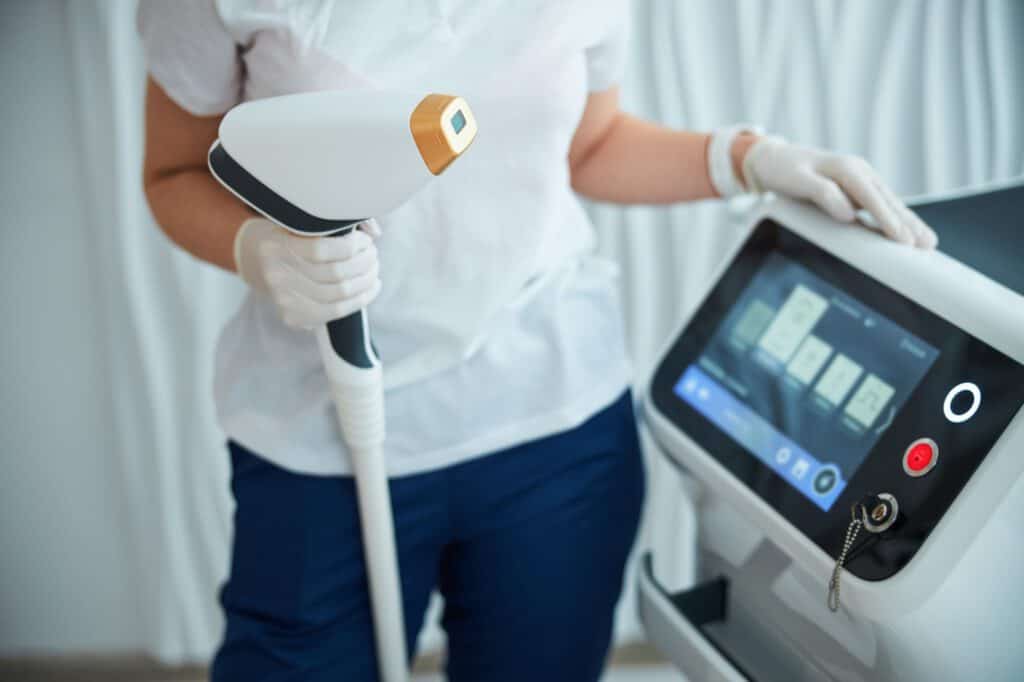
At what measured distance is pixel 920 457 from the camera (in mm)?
690

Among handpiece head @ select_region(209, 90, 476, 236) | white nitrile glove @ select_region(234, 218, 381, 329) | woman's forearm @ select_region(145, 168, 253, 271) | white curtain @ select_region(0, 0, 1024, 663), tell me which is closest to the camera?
handpiece head @ select_region(209, 90, 476, 236)

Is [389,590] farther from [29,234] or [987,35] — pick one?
[987,35]

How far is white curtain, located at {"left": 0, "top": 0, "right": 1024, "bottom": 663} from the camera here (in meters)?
1.31

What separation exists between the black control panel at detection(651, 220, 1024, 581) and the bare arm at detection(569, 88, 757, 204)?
0.18 m

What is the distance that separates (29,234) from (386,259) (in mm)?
801

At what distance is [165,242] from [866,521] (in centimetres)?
106

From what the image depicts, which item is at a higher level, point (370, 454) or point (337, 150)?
point (337, 150)

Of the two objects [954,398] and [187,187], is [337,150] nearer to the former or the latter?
[187,187]

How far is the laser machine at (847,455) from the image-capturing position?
2.14ft

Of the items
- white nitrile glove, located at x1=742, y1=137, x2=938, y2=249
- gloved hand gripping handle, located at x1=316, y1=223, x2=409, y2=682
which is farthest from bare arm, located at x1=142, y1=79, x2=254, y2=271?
white nitrile glove, located at x1=742, y1=137, x2=938, y2=249

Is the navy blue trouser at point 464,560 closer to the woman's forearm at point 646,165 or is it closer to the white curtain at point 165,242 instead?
the woman's forearm at point 646,165

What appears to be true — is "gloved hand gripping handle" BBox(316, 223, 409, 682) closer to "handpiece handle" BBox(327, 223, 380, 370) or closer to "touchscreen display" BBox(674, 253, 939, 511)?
"handpiece handle" BBox(327, 223, 380, 370)

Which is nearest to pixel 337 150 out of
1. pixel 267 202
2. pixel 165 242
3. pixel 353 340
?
pixel 267 202

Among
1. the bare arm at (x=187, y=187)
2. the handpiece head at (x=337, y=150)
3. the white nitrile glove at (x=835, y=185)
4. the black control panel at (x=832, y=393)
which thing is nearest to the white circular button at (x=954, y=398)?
the black control panel at (x=832, y=393)
